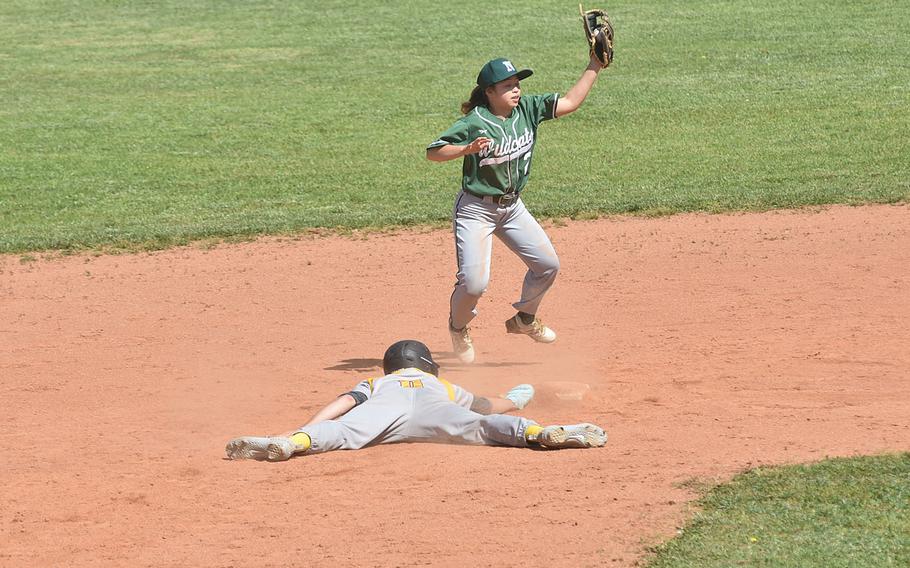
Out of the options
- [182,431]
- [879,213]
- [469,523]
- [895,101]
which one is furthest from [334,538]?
[895,101]

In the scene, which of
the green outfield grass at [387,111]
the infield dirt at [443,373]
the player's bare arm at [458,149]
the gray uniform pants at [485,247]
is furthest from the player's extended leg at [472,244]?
the green outfield grass at [387,111]

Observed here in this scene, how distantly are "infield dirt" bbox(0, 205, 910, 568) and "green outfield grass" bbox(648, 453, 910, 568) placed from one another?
0.20 meters

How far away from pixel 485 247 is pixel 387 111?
1082 centimetres

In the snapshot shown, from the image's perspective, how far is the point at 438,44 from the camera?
2386cm

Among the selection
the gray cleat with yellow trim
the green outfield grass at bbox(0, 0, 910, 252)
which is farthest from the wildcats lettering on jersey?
the green outfield grass at bbox(0, 0, 910, 252)

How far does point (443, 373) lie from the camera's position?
9.70 meters

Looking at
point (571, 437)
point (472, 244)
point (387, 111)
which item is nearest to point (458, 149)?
point (472, 244)

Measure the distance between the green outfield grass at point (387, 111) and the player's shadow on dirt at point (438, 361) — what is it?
13.6 ft

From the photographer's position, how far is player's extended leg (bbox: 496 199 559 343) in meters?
9.43

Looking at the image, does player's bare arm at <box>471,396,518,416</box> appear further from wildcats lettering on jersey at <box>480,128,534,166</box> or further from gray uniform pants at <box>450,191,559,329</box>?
wildcats lettering on jersey at <box>480,128,534,166</box>

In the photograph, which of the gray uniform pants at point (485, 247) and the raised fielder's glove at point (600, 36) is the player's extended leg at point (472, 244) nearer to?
the gray uniform pants at point (485, 247)

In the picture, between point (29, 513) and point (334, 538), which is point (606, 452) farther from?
point (29, 513)

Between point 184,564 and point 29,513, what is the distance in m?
1.15

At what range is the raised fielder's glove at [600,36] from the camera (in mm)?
9258
